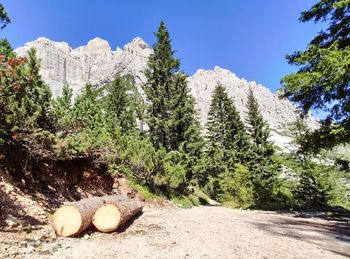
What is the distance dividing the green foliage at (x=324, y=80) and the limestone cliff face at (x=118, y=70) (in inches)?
4647

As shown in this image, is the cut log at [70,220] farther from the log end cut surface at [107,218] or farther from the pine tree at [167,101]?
the pine tree at [167,101]

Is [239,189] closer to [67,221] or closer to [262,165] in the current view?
[262,165]

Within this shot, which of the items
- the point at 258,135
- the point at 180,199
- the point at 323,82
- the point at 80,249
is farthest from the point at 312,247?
the point at 258,135

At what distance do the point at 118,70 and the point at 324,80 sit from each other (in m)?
133

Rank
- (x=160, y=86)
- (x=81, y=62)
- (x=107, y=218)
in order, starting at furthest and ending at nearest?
1. (x=81, y=62)
2. (x=160, y=86)
3. (x=107, y=218)

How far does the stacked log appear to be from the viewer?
649 centimetres

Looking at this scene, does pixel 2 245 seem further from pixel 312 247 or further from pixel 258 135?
pixel 258 135

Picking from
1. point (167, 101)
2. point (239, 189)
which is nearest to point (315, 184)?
point (239, 189)

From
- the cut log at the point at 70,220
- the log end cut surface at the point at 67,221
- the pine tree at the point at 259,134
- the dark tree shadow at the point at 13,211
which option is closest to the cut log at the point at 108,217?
the cut log at the point at 70,220

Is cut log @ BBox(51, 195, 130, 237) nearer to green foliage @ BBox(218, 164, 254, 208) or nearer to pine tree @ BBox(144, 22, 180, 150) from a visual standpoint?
pine tree @ BBox(144, 22, 180, 150)

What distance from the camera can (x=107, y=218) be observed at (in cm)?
710

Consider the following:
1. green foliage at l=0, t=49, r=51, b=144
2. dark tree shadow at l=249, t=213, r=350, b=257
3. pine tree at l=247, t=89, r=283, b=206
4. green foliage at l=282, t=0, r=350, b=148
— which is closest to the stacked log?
green foliage at l=0, t=49, r=51, b=144

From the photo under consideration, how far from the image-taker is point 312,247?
677cm

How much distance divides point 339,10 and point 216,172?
2304cm
